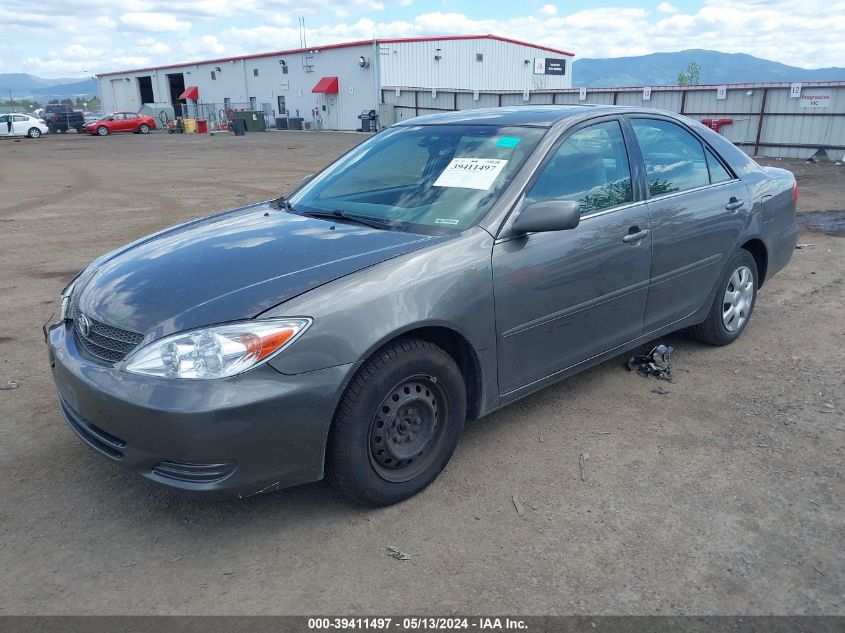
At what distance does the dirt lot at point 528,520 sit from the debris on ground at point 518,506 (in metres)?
0.03

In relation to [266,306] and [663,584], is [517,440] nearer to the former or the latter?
[663,584]

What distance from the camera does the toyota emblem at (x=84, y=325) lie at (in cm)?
290

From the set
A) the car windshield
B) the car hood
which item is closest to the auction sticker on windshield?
the car windshield

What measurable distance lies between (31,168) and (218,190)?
32.9 ft

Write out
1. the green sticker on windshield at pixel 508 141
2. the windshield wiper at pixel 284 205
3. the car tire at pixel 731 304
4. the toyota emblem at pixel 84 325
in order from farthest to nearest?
1. the car tire at pixel 731 304
2. the windshield wiper at pixel 284 205
3. the green sticker on windshield at pixel 508 141
4. the toyota emblem at pixel 84 325

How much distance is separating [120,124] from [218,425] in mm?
46492

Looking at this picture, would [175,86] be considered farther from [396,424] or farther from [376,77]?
[396,424]

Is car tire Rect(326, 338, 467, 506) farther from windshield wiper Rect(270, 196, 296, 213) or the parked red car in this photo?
the parked red car

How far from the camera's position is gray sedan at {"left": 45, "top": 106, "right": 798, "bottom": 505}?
2.53 m

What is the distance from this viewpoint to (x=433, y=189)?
3.48 metres

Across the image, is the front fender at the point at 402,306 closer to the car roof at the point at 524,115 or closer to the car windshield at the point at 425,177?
the car windshield at the point at 425,177

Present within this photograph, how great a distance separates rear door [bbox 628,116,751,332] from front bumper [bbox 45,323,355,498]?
2282 mm

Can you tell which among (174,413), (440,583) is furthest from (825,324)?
(174,413)

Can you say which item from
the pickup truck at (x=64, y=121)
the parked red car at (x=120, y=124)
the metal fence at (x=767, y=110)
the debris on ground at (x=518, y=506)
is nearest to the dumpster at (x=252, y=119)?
the parked red car at (x=120, y=124)
